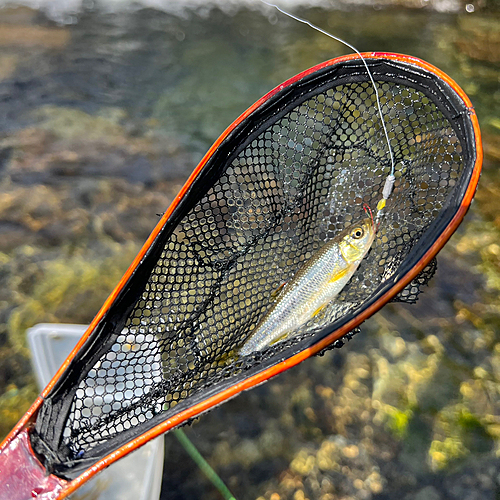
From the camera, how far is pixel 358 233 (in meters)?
1.99

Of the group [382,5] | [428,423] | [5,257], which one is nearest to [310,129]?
[428,423]

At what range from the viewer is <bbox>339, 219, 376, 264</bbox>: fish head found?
1984 millimetres

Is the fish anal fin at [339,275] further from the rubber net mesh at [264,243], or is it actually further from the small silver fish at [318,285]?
the rubber net mesh at [264,243]

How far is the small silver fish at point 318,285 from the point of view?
1989mm

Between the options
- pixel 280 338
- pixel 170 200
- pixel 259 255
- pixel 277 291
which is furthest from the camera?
pixel 170 200

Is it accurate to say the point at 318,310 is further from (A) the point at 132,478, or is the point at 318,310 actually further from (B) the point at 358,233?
(A) the point at 132,478

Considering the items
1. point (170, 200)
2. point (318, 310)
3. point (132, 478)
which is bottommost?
point (132, 478)

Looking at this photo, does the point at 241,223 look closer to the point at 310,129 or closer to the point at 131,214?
the point at 310,129

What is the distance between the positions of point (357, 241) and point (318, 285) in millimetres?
286

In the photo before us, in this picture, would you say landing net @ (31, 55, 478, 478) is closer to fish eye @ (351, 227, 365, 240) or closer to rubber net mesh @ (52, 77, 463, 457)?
rubber net mesh @ (52, 77, 463, 457)

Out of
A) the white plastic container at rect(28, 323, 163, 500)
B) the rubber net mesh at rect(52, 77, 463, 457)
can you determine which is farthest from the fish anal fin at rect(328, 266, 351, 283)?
the white plastic container at rect(28, 323, 163, 500)

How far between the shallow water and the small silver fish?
1.04 m

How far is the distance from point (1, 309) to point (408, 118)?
129 inches

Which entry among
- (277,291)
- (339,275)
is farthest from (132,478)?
(339,275)
